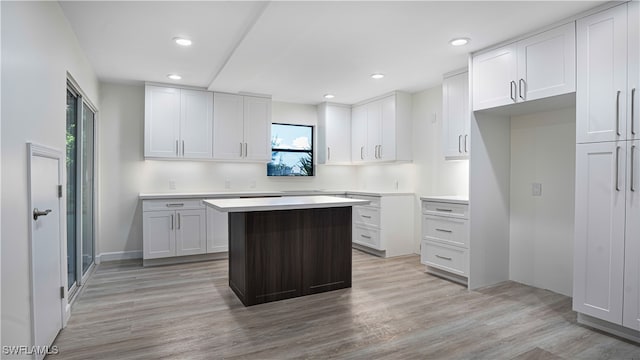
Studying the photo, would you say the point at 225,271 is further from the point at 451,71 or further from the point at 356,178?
the point at 451,71

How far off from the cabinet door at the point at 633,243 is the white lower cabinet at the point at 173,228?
14.4ft

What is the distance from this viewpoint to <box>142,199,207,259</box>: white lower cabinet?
4.43 m

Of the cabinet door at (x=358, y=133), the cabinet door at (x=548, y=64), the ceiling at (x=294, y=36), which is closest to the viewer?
the ceiling at (x=294, y=36)

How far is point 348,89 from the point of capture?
4.98 metres

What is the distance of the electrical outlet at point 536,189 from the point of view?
353 cm

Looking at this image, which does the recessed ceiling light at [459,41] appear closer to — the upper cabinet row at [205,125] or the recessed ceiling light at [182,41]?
the recessed ceiling light at [182,41]

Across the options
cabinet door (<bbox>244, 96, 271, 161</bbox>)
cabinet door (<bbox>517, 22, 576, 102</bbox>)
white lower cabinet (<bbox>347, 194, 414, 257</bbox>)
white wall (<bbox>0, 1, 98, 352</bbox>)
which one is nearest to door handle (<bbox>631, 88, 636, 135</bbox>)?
cabinet door (<bbox>517, 22, 576, 102</bbox>)

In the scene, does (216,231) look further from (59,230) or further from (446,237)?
(446,237)

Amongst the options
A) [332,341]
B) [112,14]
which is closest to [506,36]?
[332,341]

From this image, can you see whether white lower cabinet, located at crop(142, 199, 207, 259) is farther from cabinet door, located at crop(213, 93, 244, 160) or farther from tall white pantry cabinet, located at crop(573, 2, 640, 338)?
tall white pantry cabinet, located at crop(573, 2, 640, 338)

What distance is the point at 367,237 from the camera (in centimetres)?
517

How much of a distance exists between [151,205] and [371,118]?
11.4 ft

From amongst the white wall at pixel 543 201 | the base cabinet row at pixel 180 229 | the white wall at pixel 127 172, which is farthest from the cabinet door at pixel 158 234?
the white wall at pixel 543 201

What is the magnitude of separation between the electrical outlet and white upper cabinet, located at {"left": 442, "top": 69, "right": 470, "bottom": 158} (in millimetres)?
737
